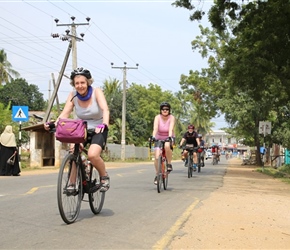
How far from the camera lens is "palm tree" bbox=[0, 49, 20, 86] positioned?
55219mm

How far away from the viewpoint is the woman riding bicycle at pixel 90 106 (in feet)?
20.2

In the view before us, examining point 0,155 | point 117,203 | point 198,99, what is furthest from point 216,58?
point 117,203

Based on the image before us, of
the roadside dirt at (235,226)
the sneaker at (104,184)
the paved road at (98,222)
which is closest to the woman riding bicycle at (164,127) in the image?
the paved road at (98,222)

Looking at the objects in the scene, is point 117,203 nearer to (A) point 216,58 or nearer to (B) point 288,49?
(B) point 288,49

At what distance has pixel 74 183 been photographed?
6.06m

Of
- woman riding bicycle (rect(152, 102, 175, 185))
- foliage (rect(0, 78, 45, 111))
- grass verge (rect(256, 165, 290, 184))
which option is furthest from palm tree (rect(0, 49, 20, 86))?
woman riding bicycle (rect(152, 102, 175, 185))

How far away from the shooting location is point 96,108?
6.36 meters

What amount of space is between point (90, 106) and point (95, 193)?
133 cm

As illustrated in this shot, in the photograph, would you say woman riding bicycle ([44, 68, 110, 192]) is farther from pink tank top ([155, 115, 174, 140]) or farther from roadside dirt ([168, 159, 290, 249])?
pink tank top ([155, 115, 174, 140])

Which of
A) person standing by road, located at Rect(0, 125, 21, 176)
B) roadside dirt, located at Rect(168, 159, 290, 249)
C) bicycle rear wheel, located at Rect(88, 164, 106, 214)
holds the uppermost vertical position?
person standing by road, located at Rect(0, 125, 21, 176)

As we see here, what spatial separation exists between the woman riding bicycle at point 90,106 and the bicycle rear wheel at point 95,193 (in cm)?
11

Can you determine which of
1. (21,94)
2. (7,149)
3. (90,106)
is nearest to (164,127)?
(90,106)

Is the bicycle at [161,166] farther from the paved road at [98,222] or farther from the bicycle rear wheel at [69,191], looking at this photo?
the bicycle rear wheel at [69,191]

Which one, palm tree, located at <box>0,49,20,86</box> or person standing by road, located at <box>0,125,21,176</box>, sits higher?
palm tree, located at <box>0,49,20,86</box>
